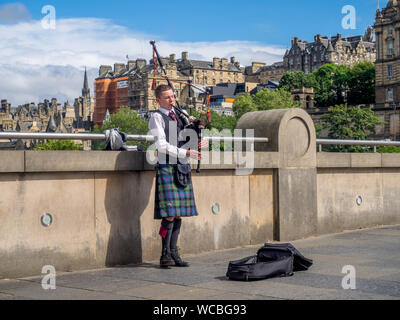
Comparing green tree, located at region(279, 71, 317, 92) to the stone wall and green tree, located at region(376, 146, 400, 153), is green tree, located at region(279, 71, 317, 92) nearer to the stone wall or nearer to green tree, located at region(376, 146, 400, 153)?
green tree, located at region(376, 146, 400, 153)

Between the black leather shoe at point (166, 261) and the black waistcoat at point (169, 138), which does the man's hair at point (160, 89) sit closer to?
the black waistcoat at point (169, 138)

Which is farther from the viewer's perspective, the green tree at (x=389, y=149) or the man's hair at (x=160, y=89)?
the green tree at (x=389, y=149)

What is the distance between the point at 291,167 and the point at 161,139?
3.31 m

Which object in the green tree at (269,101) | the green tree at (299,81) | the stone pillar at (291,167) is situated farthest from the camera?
the green tree at (299,81)

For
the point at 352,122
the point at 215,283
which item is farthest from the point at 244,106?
the point at 215,283

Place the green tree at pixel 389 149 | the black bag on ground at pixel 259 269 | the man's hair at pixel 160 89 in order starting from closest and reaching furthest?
the black bag on ground at pixel 259 269, the man's hair at pixel 160 89, the green tree at pixel 389 149

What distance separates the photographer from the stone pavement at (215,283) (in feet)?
18.8

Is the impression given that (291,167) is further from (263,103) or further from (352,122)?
(263,103)

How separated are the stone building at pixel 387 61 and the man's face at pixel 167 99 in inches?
4248

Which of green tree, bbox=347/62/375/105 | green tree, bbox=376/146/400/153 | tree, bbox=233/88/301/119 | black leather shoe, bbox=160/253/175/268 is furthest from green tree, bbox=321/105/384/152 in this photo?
black leather shoe, bbox=160/253/175/268

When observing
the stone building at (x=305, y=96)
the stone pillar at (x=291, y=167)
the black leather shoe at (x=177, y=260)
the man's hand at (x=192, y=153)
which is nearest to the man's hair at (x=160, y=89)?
the man's hand at (x=192, y=153)

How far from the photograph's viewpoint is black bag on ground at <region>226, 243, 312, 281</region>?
6.47 m

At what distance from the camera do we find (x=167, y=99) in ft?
24.3

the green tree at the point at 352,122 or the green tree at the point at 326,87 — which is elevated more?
the green tree at the point at 326,87
